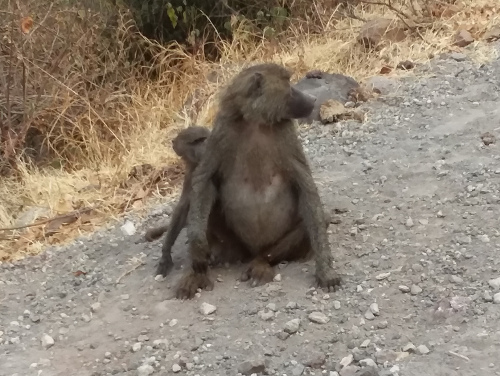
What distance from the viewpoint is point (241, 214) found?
409 cm

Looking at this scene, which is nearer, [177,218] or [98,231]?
[177,218]

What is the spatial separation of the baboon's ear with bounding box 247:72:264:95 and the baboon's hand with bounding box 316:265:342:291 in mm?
984

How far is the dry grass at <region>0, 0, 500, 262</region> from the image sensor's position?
18.6 feet

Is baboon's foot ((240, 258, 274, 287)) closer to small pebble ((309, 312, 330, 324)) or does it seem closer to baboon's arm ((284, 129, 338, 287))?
baboon's arm ((284, 129, 338, 287))

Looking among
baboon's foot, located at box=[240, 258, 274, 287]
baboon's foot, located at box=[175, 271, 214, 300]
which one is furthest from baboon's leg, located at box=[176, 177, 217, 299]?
baboon's foot, located at box=[240, 258, 274, 287]

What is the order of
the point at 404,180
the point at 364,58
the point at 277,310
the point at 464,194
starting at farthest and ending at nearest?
1. the point at 364,58
2. the point at 404,180
3. the point at 464,194
4. the point at 277,310

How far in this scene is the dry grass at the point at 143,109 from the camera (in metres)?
5.67

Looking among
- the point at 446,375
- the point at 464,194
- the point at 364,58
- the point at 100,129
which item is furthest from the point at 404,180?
the point at 100,129

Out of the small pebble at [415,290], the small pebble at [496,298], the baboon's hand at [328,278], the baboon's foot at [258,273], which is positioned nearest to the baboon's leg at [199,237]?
the baboon's foot at [258,273]

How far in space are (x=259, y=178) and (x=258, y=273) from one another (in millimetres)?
506

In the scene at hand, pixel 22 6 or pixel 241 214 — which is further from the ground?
pixel 22 6

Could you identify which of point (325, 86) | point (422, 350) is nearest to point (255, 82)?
point (422, 350)

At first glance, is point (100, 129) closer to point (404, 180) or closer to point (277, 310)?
point (404, 180)

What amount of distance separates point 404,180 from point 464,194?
1.57 feet
